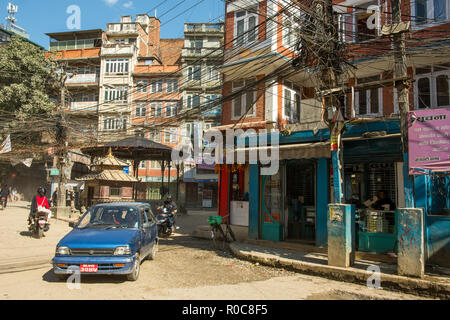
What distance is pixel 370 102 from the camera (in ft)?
45.0

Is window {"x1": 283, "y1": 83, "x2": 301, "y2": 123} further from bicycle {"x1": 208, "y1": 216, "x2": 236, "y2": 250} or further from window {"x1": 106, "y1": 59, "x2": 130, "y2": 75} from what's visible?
window {"x1": 106, "y1": 59, "x2": 130, "y2": 75}

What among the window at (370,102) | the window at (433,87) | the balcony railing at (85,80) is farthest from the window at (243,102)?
the balcony railing at (85,80)

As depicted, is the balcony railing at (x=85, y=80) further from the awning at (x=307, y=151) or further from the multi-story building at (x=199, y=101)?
the awning at (x=307, y=151)

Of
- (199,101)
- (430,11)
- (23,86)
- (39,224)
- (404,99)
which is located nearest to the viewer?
(404,99)

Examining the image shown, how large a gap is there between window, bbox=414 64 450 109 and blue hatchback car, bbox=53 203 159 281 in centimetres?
1144

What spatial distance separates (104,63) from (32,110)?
35.0 feet

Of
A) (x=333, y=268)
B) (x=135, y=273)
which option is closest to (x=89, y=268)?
(x=135, y=273)

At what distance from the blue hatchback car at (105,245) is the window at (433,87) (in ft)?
37.5

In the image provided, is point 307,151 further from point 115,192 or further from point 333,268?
point 115,192

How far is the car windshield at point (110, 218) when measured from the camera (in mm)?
7313

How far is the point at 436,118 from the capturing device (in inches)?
276

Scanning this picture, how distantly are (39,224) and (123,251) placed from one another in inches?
284

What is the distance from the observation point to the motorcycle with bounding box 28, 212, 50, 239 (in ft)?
38.1
